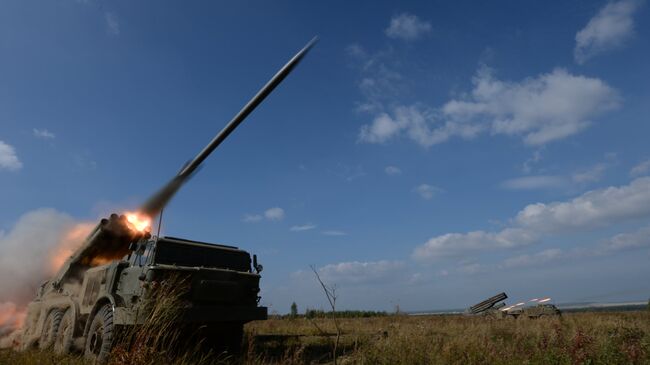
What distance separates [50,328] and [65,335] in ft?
4.22

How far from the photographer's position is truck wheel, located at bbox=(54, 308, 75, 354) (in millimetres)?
9312

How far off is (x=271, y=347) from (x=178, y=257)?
11.4 ft

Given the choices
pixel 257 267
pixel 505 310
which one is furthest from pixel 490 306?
pixel 257 267

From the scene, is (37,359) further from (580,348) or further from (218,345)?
(580,348)

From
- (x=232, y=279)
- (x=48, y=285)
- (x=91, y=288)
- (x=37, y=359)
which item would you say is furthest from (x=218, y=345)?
(x=48, y=285)

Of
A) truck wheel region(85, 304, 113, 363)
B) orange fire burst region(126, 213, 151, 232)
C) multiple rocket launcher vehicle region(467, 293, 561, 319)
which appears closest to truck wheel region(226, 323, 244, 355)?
truck wheel region(85, 304, 113, 363)

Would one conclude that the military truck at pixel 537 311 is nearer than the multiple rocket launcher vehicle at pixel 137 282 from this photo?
No

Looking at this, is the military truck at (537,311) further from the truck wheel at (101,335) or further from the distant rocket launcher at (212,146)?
the truck wheel at (101,335)

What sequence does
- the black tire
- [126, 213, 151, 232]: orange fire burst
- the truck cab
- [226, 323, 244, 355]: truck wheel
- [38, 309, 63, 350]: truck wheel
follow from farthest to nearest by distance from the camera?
[126, 213, 151, 232]: orange fire burst < [38, 309, 63, 350]: truck wheel < [226, 323, 244, 355]: truck wheel < the black tire < the truck cab

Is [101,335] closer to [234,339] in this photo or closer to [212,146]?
[234,339]

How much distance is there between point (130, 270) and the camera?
8.71 meters

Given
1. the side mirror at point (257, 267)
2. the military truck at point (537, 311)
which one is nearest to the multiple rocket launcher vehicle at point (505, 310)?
the military truck at point (537, 311)

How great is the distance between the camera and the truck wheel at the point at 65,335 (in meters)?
9.31

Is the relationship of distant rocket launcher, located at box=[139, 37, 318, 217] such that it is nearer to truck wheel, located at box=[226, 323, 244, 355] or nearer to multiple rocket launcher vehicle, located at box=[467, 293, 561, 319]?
truck wheel, located at box=[226, 323, 244, 355]
